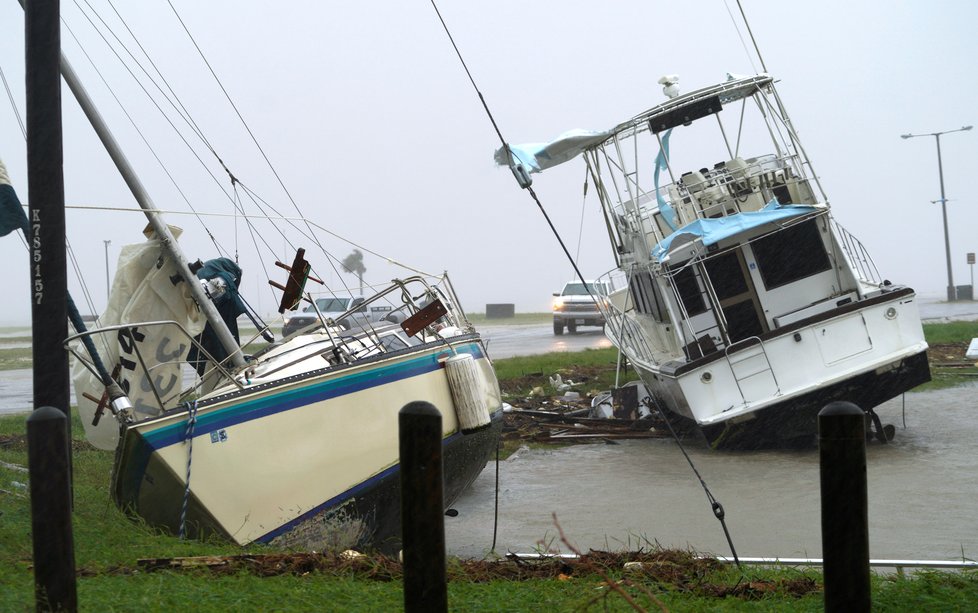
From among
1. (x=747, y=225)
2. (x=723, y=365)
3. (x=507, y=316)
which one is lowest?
(x=507, y=316)

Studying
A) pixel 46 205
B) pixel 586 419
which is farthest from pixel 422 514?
pixel 586 419

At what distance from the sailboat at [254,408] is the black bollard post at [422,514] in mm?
3521

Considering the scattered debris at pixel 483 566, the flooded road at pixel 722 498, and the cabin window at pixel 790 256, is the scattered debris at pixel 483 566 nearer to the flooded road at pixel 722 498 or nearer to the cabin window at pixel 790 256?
the flooded road at pixel 722 498

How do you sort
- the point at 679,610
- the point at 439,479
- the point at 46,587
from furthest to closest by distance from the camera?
1. the point at 679,610
2. the point at 46,587
3. the point at 439,479

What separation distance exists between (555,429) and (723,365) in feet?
12.1

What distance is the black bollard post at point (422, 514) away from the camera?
343 centimetres

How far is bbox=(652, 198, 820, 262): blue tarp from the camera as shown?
12.9 m

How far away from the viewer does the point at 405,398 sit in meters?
Result: 8.05

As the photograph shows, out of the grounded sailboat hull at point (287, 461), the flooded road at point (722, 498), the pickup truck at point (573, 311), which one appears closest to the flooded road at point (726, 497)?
the flooded road at point (722, 498)

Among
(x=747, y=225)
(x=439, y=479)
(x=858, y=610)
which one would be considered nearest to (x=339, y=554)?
(x=439, y=479)

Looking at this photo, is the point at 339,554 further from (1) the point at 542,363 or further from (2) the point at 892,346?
(1) the point at 542,363

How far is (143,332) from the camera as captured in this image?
861 cm

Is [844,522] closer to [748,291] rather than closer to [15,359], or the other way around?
[748,291]

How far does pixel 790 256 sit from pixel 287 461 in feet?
30.0
